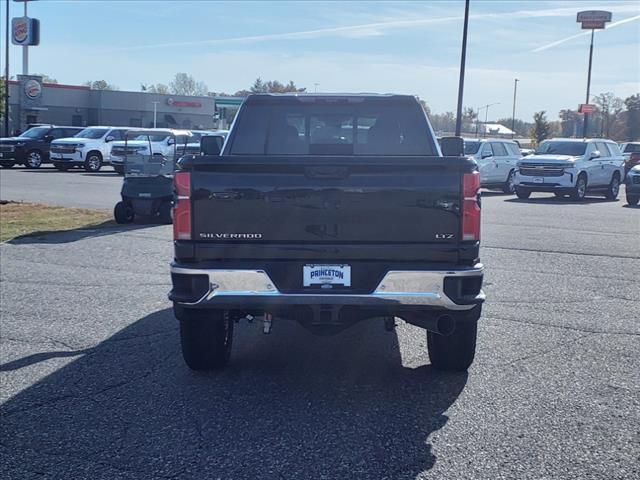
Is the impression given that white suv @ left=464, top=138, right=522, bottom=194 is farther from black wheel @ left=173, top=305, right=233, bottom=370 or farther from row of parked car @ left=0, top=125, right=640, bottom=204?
black wheel @ left=173, top=305, right=233, bottom=370

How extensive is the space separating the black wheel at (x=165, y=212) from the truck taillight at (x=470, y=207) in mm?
11015

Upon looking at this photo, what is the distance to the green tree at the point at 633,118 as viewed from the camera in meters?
76.6

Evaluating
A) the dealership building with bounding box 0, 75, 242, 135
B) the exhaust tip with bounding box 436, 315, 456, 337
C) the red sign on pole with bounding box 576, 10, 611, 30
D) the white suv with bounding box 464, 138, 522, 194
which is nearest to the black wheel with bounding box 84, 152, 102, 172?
the white suv with bounding box 464, 138, 522, 194

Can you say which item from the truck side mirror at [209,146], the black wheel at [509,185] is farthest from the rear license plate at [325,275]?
the black wheel at [509,185]

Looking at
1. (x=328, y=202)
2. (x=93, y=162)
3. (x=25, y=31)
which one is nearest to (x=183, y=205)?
(x=328, y=202)

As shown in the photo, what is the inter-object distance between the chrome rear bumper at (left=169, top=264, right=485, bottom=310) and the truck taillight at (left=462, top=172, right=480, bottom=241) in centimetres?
24

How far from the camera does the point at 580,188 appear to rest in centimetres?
2552

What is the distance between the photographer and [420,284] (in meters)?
5.53

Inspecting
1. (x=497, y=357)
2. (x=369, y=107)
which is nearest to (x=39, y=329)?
(x=369, y=107)

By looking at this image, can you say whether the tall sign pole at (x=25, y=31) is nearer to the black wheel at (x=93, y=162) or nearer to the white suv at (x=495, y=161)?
the black wheel at (x=93, y=162)

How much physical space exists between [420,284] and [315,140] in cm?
243

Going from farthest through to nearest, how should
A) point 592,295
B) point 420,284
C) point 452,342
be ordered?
point 592,295 → point 452,342 → point 420,284

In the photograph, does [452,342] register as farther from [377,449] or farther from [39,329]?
[39,329]

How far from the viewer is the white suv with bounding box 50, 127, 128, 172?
110ft
